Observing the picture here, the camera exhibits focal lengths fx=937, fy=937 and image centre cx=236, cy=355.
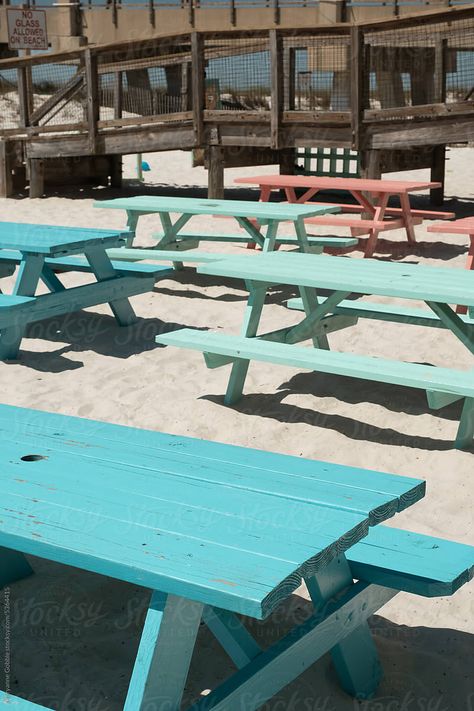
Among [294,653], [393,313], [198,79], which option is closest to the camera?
[294,653]

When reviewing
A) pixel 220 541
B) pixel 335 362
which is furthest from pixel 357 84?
pixel 220 541

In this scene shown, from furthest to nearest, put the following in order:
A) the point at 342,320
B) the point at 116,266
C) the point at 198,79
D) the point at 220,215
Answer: the point at 198,79, the point at 220,215, the point at 116,266, the point at 342,320

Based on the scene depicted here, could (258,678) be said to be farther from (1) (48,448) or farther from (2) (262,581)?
(1) (48,448)

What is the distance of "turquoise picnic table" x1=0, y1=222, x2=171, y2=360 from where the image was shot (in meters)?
5.55

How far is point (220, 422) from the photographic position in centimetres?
453

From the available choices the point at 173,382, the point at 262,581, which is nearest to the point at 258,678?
the point at 262,581

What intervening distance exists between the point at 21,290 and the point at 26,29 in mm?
9304

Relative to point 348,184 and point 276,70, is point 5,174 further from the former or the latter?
point 348,184

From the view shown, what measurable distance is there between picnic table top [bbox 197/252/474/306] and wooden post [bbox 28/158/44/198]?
8024 millimetres

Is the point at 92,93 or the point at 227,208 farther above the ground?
the point at 92,93

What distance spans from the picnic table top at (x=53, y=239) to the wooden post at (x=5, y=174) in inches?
254

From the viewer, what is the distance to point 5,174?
Answer: 12633 millimetres

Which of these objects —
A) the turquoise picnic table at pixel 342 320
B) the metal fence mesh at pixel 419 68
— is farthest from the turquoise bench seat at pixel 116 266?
the metal fence mesh at pixel 419 68

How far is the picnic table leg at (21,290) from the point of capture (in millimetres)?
5566
